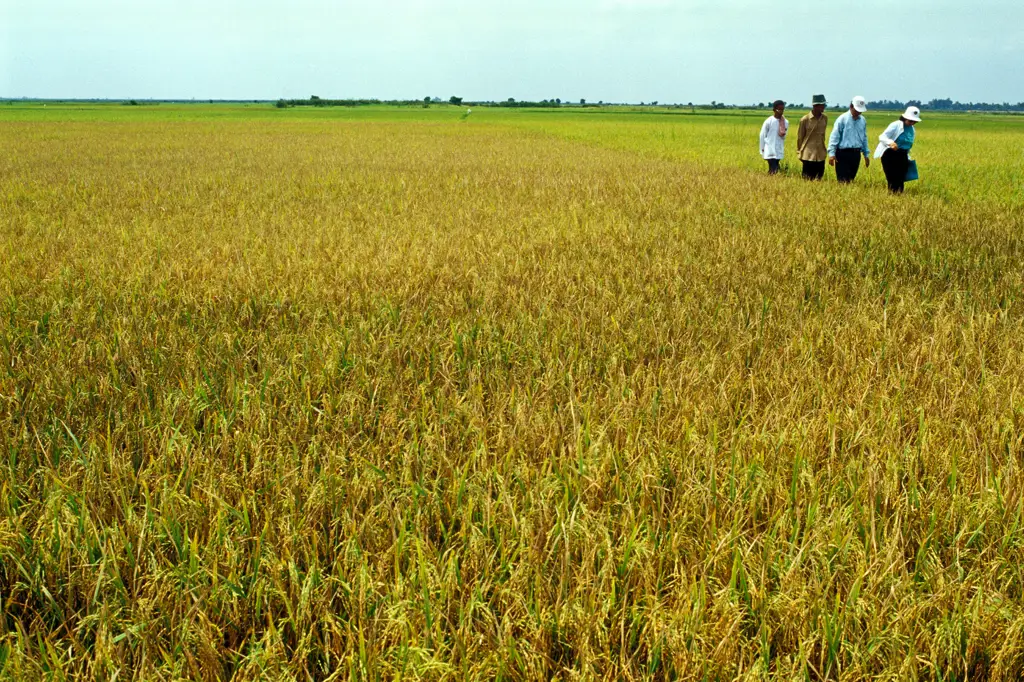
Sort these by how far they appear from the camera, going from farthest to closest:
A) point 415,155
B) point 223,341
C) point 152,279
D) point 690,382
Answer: point 415,155 < point 152,279 < point 223,341 < point 690,382

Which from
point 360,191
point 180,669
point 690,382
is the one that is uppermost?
point 360,191

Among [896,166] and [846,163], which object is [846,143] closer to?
[846,163]

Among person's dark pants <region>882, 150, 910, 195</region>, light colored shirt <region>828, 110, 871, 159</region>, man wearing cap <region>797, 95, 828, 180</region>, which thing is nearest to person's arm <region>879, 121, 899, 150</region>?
person's dark pants <region>882, 150, 910, 195</region>

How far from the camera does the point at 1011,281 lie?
4977 mm

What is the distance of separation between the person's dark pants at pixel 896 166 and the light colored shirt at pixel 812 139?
1675 millimetres

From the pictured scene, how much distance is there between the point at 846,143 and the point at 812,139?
1.22 metres

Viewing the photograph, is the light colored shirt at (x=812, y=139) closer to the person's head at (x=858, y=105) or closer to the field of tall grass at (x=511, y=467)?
the person's head at (x=858, y=105)

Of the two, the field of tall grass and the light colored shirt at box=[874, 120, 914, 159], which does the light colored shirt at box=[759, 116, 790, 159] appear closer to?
the light colored shirt at box=[874, 120, 914, 159]

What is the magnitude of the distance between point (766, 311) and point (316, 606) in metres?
3.46

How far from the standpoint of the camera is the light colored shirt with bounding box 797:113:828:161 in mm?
12656

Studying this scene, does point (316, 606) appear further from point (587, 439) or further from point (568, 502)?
point (587, 439)

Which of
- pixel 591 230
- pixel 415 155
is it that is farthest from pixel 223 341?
pixel 415 155

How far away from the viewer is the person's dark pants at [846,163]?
12008mm

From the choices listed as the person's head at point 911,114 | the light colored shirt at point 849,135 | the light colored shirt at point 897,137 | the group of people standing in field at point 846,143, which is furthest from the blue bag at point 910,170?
the person's head at point 911,114
